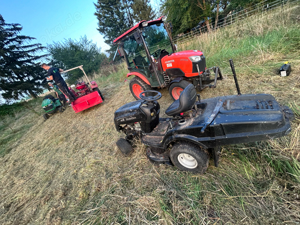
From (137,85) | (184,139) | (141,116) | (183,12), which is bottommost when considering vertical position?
(184,139)

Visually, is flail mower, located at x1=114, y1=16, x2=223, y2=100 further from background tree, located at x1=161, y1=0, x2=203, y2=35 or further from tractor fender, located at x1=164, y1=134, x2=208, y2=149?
background tree, located at x1=161, y1=0, x2=203, y2=35

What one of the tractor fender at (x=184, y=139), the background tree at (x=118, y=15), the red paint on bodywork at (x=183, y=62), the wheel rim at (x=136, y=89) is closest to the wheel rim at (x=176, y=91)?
the red paint on bodywork at (x=183, y=62)

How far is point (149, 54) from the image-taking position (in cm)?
368

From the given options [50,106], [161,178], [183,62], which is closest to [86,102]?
[50,106]

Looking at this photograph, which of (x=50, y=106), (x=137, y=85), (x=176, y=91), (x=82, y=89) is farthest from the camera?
(x=82, y=89)

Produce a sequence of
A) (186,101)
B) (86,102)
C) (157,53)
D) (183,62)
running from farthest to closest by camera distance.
Answer: (86,102) < (157,53) < (183,62) < (186,101)

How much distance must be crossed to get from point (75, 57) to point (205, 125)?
736 inches

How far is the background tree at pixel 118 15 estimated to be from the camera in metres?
19.9

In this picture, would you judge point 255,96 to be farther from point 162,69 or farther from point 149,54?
point 149,54

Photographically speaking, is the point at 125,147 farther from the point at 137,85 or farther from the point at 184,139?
the point at 137,85

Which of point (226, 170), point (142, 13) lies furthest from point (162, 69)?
point (142, 13)

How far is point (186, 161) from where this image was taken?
6.14 ft

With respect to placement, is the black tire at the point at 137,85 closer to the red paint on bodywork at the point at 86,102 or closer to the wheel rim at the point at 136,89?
the wheel rim at the point at 136,89

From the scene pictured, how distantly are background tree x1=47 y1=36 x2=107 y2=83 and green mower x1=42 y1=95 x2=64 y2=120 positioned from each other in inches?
425
